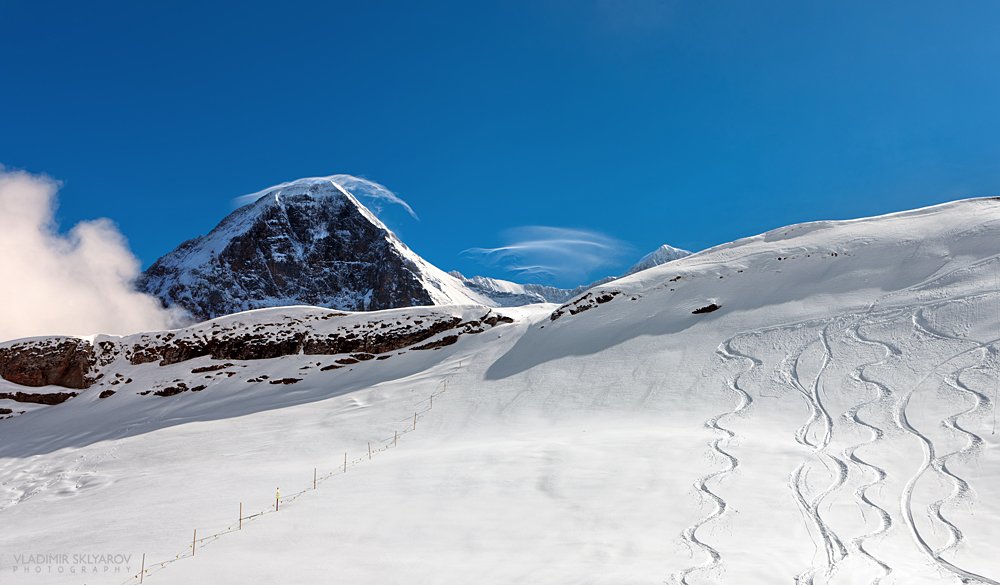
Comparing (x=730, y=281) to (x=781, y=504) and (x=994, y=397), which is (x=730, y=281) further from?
(x=781, y=504)

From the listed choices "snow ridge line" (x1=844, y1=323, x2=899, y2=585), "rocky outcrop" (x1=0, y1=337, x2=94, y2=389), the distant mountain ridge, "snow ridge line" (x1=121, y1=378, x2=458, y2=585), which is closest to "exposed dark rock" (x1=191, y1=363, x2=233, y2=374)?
"rocky outcrop" (x1=0, y1=337, x2=94, y2=389)

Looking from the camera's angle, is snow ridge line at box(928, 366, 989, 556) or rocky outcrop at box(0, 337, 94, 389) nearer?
snow ridge line at box(928, 366, 989, 556)

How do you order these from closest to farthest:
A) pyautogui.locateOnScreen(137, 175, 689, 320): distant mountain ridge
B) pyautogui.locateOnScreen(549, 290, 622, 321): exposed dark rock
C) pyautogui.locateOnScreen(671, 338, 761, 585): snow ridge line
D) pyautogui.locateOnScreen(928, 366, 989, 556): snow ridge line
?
pyautogui.locateOnScreen(671, 338, 761, 585): snow ridge line < pyautogui.locateOnScreen(928, 366, 989, 556): snow ridge line < pyautogui.locateOnScreen(549, 290, 622, 321): exposed dark rock < pyautogui.locateOnScreen(137, 175, 689, 320): distant mountain ridge

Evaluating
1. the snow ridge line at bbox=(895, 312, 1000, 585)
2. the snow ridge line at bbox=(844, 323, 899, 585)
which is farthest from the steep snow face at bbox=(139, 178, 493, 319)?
the snow ridge line at bbox=(895, 312, 1000, 585)

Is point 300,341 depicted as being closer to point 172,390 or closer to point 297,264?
point 172,390

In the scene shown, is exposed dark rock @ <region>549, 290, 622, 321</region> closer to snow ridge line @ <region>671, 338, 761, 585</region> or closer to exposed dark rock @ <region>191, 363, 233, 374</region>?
snow ridge line @ <region>671, 338, 761, 585</region>

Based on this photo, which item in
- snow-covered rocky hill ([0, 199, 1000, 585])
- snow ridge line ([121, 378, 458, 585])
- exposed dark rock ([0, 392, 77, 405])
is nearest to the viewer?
snow-covered rocky hill ([0, 199, 1000, 585])

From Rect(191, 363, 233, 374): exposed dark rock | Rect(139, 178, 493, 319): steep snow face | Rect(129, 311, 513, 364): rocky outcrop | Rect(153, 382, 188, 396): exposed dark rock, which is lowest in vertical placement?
Rect(153, 382, 188, 396): exposed dark rock

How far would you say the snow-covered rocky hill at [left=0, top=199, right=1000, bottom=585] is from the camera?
1008 centimetres

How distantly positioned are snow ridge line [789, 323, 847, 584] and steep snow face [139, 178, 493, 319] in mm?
117477

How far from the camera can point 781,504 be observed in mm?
A: 11625

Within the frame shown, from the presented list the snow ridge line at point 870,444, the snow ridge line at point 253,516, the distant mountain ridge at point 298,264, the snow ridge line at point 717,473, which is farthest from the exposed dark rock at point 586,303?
the distant mountain ridge at point 298,264

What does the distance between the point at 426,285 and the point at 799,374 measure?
411 ft

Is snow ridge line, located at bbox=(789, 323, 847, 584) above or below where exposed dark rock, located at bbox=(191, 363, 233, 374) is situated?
below
